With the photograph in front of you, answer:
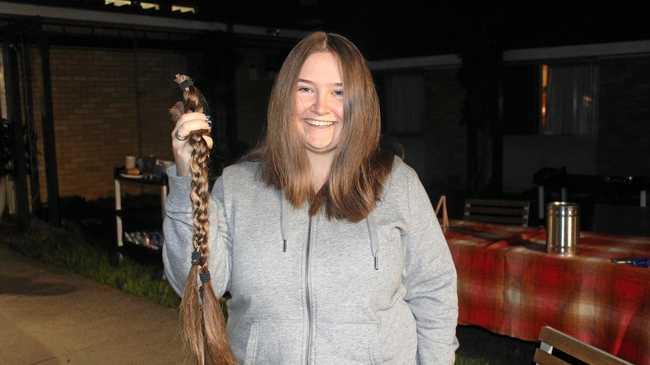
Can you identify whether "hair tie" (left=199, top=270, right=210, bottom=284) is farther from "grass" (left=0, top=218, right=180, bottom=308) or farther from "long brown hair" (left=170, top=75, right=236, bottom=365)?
"grass" (left=0, top=218, right=180, bottom=308)

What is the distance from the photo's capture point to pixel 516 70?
35.8 feet

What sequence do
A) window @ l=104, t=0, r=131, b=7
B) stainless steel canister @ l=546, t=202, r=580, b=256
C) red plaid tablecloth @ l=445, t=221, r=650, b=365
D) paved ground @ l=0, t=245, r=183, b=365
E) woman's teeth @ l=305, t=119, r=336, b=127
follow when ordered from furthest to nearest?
1. window @ l=104, t=0, r=131, b=7
2. paved ground @ l=0, t=245, r=183, b=365
3. stainless steel canister @ l=546, t=202, r=580, b=256
4. red plaid tablecloth @ l=445, t=221, r=650, b=365
5. woman's teeth @ l=305, t=119, r=336, b=127

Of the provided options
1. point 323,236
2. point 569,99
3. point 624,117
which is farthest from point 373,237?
point 569,99

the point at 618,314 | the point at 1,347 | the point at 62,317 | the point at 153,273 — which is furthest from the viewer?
the point at 153,273

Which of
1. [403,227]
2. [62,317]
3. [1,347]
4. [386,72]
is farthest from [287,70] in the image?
[386,72]

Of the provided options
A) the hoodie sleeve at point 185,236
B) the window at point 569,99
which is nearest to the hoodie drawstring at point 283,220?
the hoodie sleeve at point 185,236

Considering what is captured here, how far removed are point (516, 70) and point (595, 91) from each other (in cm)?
145

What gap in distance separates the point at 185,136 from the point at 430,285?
761 millimetres

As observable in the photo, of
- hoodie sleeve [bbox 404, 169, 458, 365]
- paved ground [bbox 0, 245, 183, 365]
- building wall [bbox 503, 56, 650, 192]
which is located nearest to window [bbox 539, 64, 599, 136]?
building wall [bbox 503, 56, 650, 192]

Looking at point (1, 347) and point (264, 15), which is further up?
point (264, 15)

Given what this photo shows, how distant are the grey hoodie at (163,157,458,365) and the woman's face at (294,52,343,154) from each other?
0.18m

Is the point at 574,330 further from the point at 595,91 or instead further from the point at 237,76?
the point at 237,76

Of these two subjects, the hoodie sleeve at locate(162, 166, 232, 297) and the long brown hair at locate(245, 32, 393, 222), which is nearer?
the hoodie sleeve at locate(162, 166, 232, 297)

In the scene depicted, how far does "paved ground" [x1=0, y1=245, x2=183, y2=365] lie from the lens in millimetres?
4016
